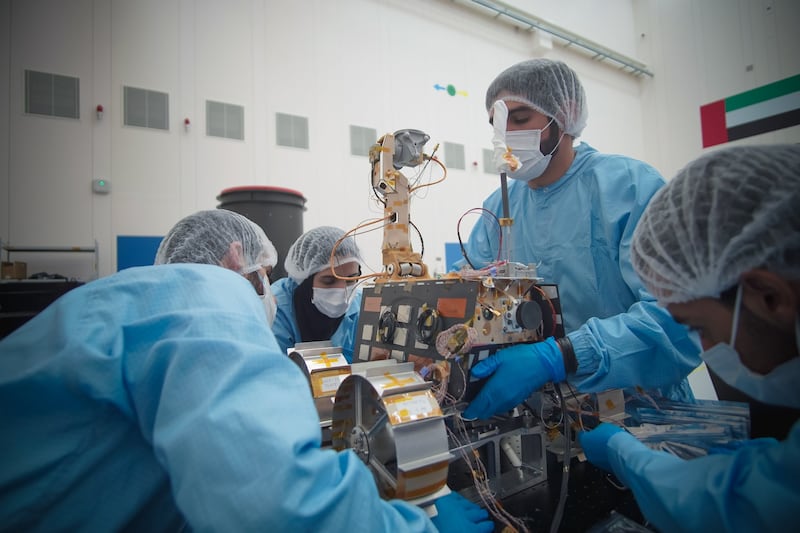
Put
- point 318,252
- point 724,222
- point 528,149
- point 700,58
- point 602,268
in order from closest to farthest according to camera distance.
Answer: point 724,222 < point 602,268 < point 528,149 < point 318,252 < point 700,58

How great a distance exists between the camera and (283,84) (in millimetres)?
4434

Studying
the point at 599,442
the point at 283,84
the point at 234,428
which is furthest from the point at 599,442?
the point at 283,84

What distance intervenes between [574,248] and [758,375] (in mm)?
848

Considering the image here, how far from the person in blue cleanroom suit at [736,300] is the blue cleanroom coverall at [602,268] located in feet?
1.21

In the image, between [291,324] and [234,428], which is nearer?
[234,428]

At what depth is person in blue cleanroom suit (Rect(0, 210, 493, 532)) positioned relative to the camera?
549 millimetres

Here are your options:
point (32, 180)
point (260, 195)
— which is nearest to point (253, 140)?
point (260, 195)

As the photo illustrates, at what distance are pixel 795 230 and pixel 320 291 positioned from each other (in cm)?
176

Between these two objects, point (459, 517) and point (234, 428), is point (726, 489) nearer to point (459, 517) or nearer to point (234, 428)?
point (459, 517)

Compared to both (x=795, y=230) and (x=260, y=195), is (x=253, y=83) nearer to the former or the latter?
(x=260, y=195)

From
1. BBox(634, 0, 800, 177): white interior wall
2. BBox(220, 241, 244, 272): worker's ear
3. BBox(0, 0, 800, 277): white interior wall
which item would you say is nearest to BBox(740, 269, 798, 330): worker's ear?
BBox(220, 241, 244, 272): worker's ear

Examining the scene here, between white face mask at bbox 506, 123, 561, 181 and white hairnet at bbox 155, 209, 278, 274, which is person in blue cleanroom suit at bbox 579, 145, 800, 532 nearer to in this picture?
white face mask at bbox 506, 123, 561, 181

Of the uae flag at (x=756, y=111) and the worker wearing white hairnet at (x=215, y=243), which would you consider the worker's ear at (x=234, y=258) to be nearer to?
the worker wearing white hairnet at (x=215, y=243)

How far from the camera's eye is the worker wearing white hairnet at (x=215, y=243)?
121 cm
